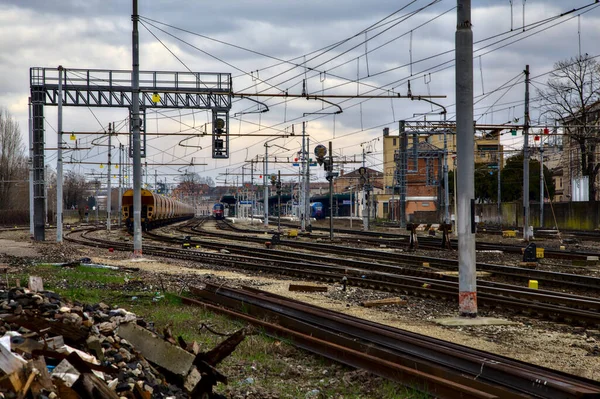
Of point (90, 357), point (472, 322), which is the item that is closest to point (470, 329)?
point (472, 322)

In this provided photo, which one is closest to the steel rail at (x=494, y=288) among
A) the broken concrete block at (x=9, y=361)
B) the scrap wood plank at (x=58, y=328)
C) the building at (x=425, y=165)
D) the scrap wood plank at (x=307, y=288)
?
the scrap wood plank at (x=307, y=288)

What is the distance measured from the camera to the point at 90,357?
5906 millimetres

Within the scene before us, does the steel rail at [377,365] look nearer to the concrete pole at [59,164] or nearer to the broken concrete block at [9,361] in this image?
the broken concrete block at [9,361]

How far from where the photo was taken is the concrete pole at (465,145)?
11617mm

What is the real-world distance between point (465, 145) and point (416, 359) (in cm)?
558

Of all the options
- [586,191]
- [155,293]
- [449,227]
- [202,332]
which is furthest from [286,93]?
[586,191]

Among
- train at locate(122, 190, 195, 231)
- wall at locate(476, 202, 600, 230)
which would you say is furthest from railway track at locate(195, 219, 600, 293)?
train at locate(122, 190, 195, 231)

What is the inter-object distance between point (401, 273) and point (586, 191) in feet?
113

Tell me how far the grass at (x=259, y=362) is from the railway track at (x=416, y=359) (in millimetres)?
150

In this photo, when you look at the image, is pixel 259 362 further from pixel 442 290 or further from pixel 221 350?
pixel 442 290

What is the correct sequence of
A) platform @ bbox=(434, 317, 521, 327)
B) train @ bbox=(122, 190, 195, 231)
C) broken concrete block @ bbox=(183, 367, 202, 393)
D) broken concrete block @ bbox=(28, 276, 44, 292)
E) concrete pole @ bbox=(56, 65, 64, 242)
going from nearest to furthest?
1. broken concrete block @ bbox=(183, 367, 202, 393)
2. broken concrete block @ bbox=(28, 276, 44, 292)
3. platform @ bbox=(434, 317, 521, 327)
4. concrete pole @ bbox=(56, 65, 64, 242)
5. train @ bbox=(122, 190, 195, 231)

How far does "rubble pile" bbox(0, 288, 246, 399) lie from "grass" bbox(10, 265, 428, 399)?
49cm

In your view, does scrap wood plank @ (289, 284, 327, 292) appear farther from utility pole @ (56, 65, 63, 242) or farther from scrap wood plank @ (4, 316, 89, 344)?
utility pole @ (56, 65, 63, 242)

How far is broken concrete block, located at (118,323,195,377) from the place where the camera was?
6230 millimetres
